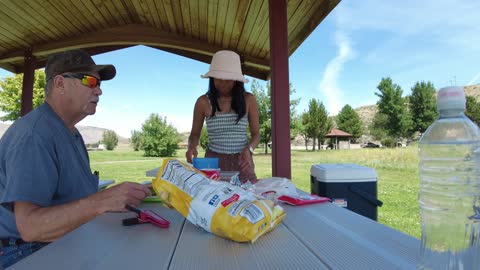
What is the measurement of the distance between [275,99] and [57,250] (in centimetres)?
199

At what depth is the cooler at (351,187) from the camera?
5.97ft

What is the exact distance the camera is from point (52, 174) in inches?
43.5

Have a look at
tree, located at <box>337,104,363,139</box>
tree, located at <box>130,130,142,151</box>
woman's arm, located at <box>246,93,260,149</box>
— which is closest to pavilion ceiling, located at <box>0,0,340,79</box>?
woman's arm, located at <box>246,93,260,149</box>

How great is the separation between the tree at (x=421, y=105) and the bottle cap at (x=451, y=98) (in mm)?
34710

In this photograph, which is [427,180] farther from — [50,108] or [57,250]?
[50,108]

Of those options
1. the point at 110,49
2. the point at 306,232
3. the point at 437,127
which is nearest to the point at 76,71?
the point at 306,232

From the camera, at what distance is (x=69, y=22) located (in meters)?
4.27

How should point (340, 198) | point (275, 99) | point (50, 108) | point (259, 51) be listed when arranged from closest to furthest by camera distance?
1. point (50, 108)
2. point (340, 198)
3. point (275, 99)
4. point (259, 51)

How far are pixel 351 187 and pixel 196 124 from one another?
3.66ft

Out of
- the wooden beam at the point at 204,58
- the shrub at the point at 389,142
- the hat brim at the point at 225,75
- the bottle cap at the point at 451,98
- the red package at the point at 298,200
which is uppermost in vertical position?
the wooden beam at the point at 204,58

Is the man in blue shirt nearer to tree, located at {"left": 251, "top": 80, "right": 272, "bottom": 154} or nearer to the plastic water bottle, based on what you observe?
the plastic water bottle

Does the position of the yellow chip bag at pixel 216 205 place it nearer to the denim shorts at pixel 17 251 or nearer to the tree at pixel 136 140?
the denim shorts at pixel 17 251

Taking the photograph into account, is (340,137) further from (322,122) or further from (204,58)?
(204,58)

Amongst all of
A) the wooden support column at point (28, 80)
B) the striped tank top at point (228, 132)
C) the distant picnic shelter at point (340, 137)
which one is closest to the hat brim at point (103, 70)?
the striped tank top at point (228, 132)
